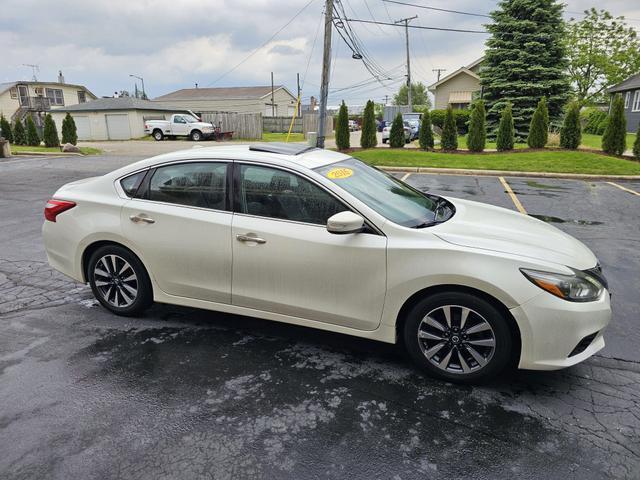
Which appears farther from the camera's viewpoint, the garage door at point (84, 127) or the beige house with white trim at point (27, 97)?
the beige house with white trim at point (27, 97)

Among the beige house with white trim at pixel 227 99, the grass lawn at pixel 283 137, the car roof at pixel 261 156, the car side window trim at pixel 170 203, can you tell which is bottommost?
the grass lawn at pixel 283 137

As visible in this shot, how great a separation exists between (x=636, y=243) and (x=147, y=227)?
261 inches

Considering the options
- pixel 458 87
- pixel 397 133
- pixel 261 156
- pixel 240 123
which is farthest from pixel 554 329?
pixel 458 87

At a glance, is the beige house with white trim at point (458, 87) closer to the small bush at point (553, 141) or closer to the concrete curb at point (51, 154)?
the small bush at point (553, 141)

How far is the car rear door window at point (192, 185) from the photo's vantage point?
379 centimetres

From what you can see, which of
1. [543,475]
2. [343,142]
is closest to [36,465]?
[543,475]

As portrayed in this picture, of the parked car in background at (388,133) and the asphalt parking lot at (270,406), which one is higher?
the parked car in background at (388,133)

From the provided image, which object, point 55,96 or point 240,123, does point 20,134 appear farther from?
point 55,96

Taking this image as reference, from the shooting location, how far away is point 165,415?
113 inches

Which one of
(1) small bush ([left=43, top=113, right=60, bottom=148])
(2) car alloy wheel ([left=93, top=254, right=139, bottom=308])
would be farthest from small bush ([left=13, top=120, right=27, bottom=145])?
(2) car alloy wheel ([left=93, top=254, right=139, bottom=308])

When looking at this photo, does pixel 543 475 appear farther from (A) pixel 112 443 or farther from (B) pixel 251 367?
(A) pixel 112 443

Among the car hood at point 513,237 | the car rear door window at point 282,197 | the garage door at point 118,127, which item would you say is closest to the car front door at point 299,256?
the car rear door window at point 282,197

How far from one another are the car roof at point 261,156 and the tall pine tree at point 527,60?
2298 centimetres

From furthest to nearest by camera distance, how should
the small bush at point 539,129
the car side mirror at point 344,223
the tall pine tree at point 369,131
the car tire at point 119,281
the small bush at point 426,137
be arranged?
the tall pine tree at point 369,131 → the small bush at point 426,137 → the small bush at point 539,129 → the car tire at point 119,281 → the car side mirror at point 344,223
